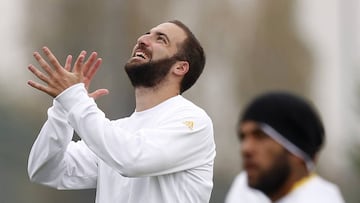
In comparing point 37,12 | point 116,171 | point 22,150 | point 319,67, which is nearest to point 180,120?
point 116,171

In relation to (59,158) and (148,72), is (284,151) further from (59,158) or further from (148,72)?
→ (59,158)

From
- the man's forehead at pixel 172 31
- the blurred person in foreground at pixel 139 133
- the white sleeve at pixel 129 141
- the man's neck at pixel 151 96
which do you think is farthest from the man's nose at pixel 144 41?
the white sleeve at pixel 129 141

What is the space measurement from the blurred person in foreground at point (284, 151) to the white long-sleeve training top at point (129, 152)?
1.90 m

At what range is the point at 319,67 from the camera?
122ft

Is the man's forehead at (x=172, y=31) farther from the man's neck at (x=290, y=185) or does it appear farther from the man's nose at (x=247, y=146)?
the man's neck at (x=290, y=185)

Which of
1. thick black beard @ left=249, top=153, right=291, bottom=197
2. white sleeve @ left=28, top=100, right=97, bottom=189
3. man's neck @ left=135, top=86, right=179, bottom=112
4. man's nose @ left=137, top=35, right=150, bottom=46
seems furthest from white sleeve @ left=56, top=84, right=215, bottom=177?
thick black beard @ left=249, top=153, right=291, bottom=197

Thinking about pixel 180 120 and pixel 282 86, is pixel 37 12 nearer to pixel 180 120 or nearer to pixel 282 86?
pixel 282 86

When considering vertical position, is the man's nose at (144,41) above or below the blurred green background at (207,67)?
above

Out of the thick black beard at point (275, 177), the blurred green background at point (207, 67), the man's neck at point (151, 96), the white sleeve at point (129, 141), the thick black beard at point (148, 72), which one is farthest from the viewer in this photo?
the blurred green background at point (207, 67)

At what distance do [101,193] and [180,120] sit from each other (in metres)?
0.65

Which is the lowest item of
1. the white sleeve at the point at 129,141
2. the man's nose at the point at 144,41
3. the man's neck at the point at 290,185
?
the white sleeve at the point at 129,141

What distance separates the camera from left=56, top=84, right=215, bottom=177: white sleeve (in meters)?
8.19

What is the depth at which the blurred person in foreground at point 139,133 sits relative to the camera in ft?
27.0

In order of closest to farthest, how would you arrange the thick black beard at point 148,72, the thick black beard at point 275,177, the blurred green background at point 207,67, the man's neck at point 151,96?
the thick black beard at point 275,177 < the thick black beard at point 148,72 < the man's neck at point 151,96 < the blurred green background at point 207,67
